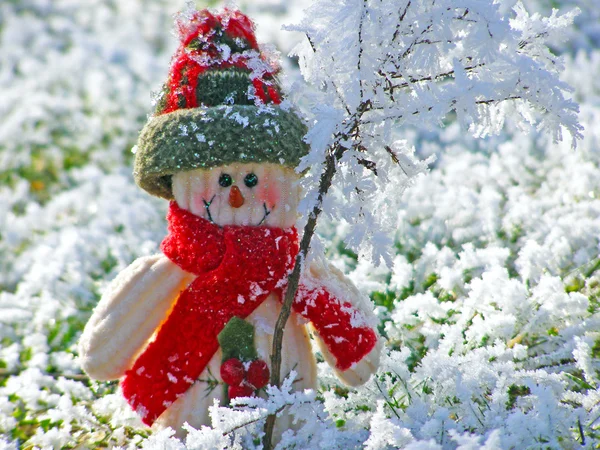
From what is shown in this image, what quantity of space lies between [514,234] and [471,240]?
23cm

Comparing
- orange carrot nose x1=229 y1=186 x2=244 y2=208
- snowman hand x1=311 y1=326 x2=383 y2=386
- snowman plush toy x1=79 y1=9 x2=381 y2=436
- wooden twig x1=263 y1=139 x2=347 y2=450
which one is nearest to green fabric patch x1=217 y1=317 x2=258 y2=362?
snowman plush toy x1=79 y1=9 x2=381 y2=436

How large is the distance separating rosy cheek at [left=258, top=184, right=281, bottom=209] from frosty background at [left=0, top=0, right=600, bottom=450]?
508mm

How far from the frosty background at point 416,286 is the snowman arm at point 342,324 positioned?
0.14 metres

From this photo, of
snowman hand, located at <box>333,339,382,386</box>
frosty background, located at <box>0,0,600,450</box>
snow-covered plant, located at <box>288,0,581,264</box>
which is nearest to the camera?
snow-covered plant, located at <box>288,0,581,264</box>

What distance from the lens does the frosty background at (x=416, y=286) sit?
6.38 feet

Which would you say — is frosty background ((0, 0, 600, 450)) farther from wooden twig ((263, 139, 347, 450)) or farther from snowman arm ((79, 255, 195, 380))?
snowman arm ((79, 255, 195, 380))

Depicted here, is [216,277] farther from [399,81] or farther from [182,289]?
[399,81]

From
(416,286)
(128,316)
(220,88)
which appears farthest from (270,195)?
(416,286)

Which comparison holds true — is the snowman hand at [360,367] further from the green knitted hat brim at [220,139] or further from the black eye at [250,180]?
the green knitted hat brim at [220,139]

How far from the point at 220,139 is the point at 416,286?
1532mm

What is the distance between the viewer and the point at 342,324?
83.7 inches

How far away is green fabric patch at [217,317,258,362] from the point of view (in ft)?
6.76

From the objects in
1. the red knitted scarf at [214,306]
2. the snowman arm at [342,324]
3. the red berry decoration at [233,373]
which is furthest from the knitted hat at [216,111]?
the red berry decoration at [233,373]

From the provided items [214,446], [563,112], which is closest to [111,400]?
[214,446]
